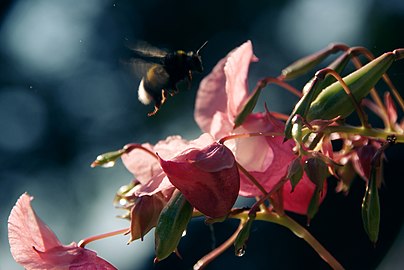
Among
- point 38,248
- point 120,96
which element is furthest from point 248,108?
point 120,96

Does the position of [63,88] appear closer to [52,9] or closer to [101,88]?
[101,88]

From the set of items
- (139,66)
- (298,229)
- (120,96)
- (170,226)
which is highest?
(139,66)

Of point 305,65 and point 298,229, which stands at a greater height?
point 305,65

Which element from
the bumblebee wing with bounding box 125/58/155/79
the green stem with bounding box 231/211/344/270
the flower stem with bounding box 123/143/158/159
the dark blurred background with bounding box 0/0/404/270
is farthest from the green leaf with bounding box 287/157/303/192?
the dark blurred background with bounding box 0/0/404/270

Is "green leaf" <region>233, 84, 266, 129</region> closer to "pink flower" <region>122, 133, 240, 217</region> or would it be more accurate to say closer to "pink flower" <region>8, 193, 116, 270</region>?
"pink flower" <region>122, 133, 240, 217</region>

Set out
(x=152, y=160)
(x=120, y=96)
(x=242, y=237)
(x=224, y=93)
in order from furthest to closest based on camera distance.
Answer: (x=120, y=96) < (x=224, y=93) < (x=152, y=160) < (x=242, y=237)

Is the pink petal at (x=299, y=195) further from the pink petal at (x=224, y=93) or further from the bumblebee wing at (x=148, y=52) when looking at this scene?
the bumblebee wing at (x=148, y=52)

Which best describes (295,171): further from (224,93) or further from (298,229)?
(224,93)
